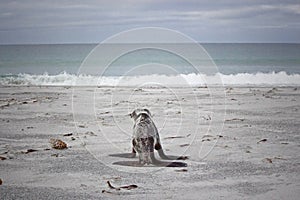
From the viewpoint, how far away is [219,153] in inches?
241

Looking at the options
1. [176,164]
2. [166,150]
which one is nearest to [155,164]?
[176,164]

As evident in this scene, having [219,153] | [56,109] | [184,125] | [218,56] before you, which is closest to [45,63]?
[218,56]

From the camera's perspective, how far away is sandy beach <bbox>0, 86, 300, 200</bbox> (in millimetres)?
4574

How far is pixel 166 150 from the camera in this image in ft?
20.6

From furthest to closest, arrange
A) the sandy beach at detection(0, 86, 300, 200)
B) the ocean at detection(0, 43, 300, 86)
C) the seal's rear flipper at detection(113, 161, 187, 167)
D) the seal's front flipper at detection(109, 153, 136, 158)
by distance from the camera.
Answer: the ocean at detection(0, 43, 300, 86)
the seal's front flipper at detection(109, 153, 136, 158)
the seal's rear flipper at detection(113, 161, 187, 167)
the sandy beach at detection(0, 86, 300, 200)

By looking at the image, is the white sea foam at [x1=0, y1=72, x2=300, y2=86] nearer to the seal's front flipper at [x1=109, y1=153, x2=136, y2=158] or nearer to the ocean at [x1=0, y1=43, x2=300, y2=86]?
the ocean at [x1=0, y1=43, x2=300, y2=86]

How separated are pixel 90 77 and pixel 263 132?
1669cm

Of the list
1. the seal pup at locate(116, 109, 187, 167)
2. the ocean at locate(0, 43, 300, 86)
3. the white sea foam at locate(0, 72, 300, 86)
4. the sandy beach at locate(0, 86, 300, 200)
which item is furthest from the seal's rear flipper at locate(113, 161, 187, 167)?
the white sea foam at locate(0, 72, 300, 86)

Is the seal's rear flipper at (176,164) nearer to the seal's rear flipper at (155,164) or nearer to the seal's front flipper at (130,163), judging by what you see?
the seal's rear flipper at (155,164)

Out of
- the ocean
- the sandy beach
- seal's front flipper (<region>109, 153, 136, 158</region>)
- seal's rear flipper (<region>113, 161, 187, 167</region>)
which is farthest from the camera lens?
the ocean

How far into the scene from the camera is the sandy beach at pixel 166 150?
4574 millimetres

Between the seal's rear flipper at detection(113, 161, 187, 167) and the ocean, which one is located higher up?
the ocean

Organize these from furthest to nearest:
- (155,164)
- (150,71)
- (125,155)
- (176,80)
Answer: (176,80) < (150,71) < (125,155) < (155,164)

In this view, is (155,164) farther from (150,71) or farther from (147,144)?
(150,71)
